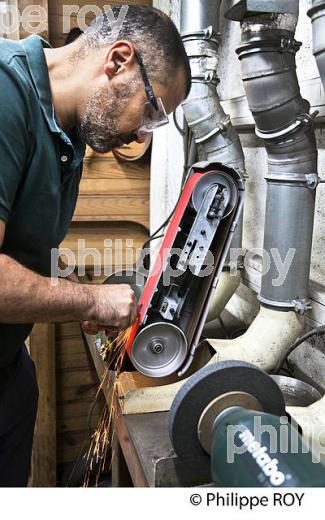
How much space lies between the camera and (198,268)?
1.13 meters

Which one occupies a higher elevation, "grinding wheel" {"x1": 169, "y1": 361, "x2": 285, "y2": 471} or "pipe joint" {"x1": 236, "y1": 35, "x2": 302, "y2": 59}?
"pipe joint" {"x1": 236, "y1": 35, "x2": 302, "y2": 59}

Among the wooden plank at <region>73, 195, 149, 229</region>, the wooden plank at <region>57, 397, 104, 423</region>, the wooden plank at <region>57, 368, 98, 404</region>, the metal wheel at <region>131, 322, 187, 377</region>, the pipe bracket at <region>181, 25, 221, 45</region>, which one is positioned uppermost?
the pipe bracket at <region>181, 25, 221, 45</region>

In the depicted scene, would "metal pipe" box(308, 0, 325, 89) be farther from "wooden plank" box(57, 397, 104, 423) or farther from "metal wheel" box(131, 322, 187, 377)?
"wooden plank" box(57, 397, 104, 423)

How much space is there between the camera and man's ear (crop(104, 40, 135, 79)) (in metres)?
0.97

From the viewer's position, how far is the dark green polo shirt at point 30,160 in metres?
0.85

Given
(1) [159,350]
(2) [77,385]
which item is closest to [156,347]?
(1) [159,350]

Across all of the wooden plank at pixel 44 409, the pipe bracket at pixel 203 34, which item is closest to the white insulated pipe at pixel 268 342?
the pipe bracket at pixel 203 34

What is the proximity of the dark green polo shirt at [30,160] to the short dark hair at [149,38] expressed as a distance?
136 millimetres

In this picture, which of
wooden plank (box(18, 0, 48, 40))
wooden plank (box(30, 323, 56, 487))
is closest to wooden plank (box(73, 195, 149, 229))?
wooden plank (box(30, 323, 56, 487))

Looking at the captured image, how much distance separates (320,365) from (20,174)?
0.93 metres

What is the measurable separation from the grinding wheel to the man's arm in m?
0.25

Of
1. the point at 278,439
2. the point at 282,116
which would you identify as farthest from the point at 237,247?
the point at 278,439

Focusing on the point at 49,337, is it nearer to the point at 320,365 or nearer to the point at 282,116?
the point at 320,365

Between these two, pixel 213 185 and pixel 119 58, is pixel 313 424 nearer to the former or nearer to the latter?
pixel 213 185
